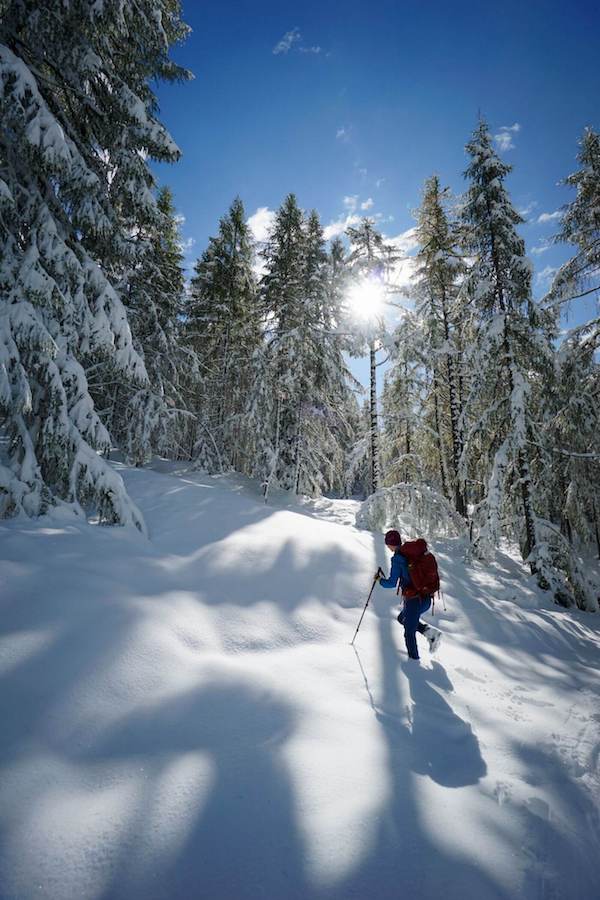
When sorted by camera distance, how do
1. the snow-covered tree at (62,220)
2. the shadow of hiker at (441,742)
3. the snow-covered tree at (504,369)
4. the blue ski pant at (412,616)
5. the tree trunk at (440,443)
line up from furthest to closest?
the tree trunk at (440,443) < the snow-covered tree at (504,369) < the snow-covered tree at (62,220) < the blue ski pant at (412,616) < the shadow of hiker at (441,742)

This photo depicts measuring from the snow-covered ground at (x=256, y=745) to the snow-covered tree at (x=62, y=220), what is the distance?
3.92 feet

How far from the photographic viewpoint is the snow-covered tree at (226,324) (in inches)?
736

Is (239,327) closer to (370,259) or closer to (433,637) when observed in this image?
(370,259)

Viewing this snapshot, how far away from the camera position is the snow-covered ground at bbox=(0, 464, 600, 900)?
6.68ft

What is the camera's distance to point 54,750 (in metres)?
2.52

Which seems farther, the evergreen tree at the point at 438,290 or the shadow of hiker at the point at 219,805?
the evergreen tree at the point at 438,290

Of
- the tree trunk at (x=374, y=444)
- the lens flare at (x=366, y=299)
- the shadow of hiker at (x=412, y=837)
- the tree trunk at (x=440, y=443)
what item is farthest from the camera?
the tree trunk at (x=440, y=443)

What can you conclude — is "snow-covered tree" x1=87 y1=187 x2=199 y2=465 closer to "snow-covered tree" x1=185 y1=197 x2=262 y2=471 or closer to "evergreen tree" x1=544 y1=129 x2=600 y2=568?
"snow-covered tree" x1=185 y1=197 x2=262 y2=471

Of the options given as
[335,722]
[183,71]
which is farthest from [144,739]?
[183,71]

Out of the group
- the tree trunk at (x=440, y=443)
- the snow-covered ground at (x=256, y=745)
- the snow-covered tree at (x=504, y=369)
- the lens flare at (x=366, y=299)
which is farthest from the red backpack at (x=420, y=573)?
the lens flare at (x=366, y=299)

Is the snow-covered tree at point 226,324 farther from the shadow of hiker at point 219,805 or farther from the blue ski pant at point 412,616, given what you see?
the shadow of hiker at point 219,805

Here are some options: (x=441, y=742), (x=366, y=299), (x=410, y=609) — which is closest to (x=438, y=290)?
(x=366, y=299)

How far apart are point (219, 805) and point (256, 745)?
58cm

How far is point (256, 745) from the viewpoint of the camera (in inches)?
114
